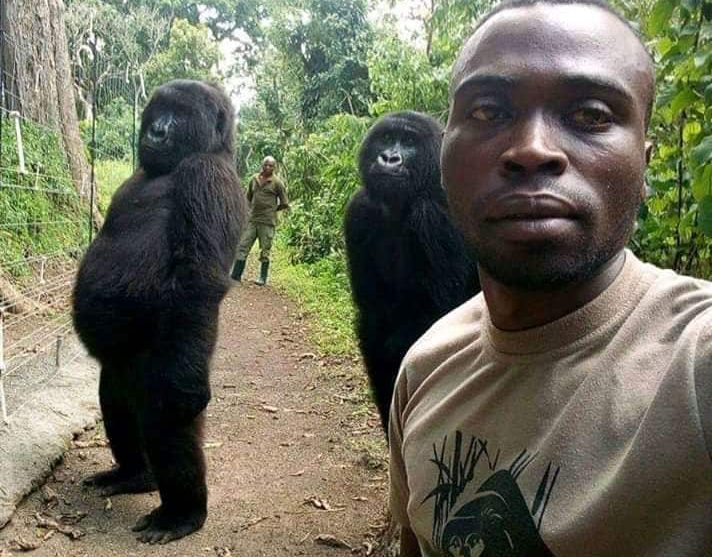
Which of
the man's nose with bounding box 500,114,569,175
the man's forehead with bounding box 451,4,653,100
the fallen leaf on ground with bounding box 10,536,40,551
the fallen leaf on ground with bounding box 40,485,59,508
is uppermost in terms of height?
the man's forehead with bounding box 451,4,653,100

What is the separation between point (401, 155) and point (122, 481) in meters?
2.45

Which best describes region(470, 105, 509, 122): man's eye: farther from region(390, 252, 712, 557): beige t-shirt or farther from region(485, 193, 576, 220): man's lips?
region(390, 252, 712, 557): beige t-shirt

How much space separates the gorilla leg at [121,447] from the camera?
158 inches

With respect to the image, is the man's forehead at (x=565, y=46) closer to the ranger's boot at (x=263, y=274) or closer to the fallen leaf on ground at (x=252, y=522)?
the fallen leaf on ground at (x=252, y=522)

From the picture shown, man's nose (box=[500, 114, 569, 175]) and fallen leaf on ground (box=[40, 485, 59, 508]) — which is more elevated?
man's nose (box=[500, 114, 569, 175])

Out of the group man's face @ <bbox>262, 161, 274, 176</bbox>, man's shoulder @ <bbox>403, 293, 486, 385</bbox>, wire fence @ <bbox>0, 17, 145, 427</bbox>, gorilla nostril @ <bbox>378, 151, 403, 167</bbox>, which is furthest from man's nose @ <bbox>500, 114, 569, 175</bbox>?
man's face @ <bbox>262, 161, 274, 176</bbox>

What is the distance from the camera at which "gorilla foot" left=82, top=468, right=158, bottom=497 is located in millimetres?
4090

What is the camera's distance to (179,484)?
3561mm

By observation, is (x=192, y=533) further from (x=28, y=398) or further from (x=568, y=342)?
(x=568, y=342)

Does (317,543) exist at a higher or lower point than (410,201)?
lower

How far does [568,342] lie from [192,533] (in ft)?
10.2

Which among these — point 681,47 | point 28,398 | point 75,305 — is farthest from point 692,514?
point 28,398

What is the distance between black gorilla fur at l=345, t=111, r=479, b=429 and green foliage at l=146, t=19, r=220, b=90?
14.5 meters

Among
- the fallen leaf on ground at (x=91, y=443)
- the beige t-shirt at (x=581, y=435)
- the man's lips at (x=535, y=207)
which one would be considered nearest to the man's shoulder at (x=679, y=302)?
the beige t-shirt at (x=581, y=435)
